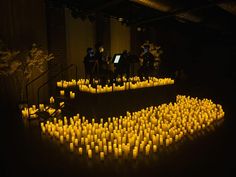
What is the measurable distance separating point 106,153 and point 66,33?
20.9 feet

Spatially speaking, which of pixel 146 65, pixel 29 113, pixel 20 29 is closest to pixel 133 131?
pixel 29 113

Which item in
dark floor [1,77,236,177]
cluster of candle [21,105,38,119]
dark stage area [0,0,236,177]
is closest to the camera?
dark floor [1,77,236,177]

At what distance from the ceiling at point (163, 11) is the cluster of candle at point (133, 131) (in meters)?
2.10

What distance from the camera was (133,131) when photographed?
4879 millimetres

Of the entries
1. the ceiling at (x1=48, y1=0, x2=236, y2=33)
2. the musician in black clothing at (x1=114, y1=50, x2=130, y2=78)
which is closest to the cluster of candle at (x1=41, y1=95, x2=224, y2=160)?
the musician in black clothing at (x1=114, y1=50, x2=130, y2=78)

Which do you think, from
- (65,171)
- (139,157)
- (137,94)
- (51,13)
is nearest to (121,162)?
(139,157)

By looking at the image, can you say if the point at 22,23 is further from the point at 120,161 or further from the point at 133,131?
the point at 120,161

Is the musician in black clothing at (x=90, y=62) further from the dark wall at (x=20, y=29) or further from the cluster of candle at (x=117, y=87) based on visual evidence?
the dark wall at (x=20, y=29)

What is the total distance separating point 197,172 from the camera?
3.56m

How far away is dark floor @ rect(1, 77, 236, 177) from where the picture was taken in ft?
11.8

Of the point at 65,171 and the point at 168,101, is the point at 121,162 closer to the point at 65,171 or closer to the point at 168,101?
the point at 65,171

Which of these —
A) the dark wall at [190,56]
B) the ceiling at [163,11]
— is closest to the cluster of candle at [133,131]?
the ceiling at [163,11]

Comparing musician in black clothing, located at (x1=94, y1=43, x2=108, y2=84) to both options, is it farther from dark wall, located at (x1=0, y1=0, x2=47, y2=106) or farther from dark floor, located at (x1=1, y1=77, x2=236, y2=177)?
dark floor, located at (x1=1, y1=77, x2=236, y2=177)

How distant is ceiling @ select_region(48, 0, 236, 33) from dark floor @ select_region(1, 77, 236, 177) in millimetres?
2445
